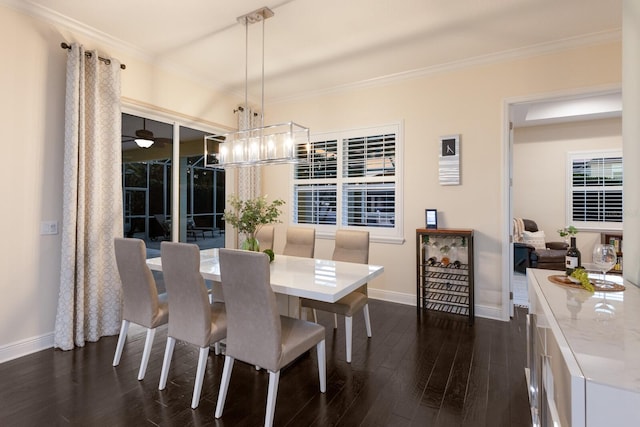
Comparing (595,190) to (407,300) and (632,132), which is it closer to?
(407,300)

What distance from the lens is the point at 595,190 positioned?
6.53 m

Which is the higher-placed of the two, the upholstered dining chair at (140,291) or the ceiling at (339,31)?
the ceiling at (339,31)

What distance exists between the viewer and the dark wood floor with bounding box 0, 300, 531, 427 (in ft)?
6.55

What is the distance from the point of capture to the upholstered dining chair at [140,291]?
2.44 m

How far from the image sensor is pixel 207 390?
7.54 feet

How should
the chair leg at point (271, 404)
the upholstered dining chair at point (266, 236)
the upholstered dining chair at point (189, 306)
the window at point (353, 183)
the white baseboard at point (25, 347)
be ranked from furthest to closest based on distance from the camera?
1. the window at point (353, 183)
2. the upholstered dining chair at point (266, 236)
3. the white baseboard at point (25, 347)
4. the upholstered dining chair at point (189, 306)
5. the chair leg at point (271, 404)

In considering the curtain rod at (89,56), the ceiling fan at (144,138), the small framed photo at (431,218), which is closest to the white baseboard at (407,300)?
the small framed photo at (431,218)

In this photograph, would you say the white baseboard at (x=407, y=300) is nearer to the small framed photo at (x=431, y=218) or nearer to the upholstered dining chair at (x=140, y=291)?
the small framed photo at (x=431, y=218)

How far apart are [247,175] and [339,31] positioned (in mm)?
2485

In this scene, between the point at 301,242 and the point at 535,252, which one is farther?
the point at 535,252

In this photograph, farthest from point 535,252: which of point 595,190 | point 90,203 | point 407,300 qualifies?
point 90,203

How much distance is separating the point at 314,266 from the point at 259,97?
3.25m

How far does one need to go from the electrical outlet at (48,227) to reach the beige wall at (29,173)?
0.03 m

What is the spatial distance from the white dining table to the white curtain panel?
78 centimetres
